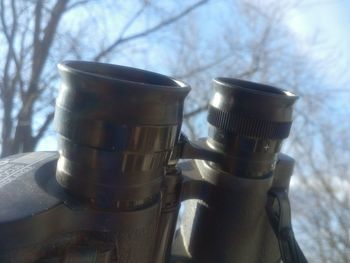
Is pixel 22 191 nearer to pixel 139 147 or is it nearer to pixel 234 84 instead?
pixel 139 147

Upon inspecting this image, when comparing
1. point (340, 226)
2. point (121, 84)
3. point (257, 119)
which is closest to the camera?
point (121, 84)

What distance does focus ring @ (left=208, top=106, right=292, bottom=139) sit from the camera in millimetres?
504

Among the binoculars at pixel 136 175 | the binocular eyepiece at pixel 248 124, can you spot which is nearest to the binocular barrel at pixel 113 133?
the binoculars at pixel 136 175

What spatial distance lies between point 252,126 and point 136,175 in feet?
0.59

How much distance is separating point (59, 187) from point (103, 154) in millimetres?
64

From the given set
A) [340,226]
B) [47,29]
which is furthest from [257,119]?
[47,29]

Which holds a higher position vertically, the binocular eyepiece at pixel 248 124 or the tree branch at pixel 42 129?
the binocular eyepiece at pixel 248 124

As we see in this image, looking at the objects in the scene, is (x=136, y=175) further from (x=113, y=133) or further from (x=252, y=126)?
(x=252, y=126)

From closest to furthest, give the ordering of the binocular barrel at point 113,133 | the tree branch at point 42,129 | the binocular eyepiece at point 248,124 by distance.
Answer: the binocular barrel at point 113,133 < the binocular eyepiece at point 248,124 < the tree branch at point 42,129

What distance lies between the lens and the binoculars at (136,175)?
346 mm

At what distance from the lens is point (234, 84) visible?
1.81 feet

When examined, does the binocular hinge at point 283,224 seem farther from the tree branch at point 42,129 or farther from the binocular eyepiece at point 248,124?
the tree branch at point 42,129

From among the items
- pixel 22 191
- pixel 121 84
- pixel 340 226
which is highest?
pixel 121 84

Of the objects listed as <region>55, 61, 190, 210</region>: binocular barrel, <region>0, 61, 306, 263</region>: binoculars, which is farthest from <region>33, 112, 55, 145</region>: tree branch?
<region>55, 61, 190, 210</region>: binocular barrel
